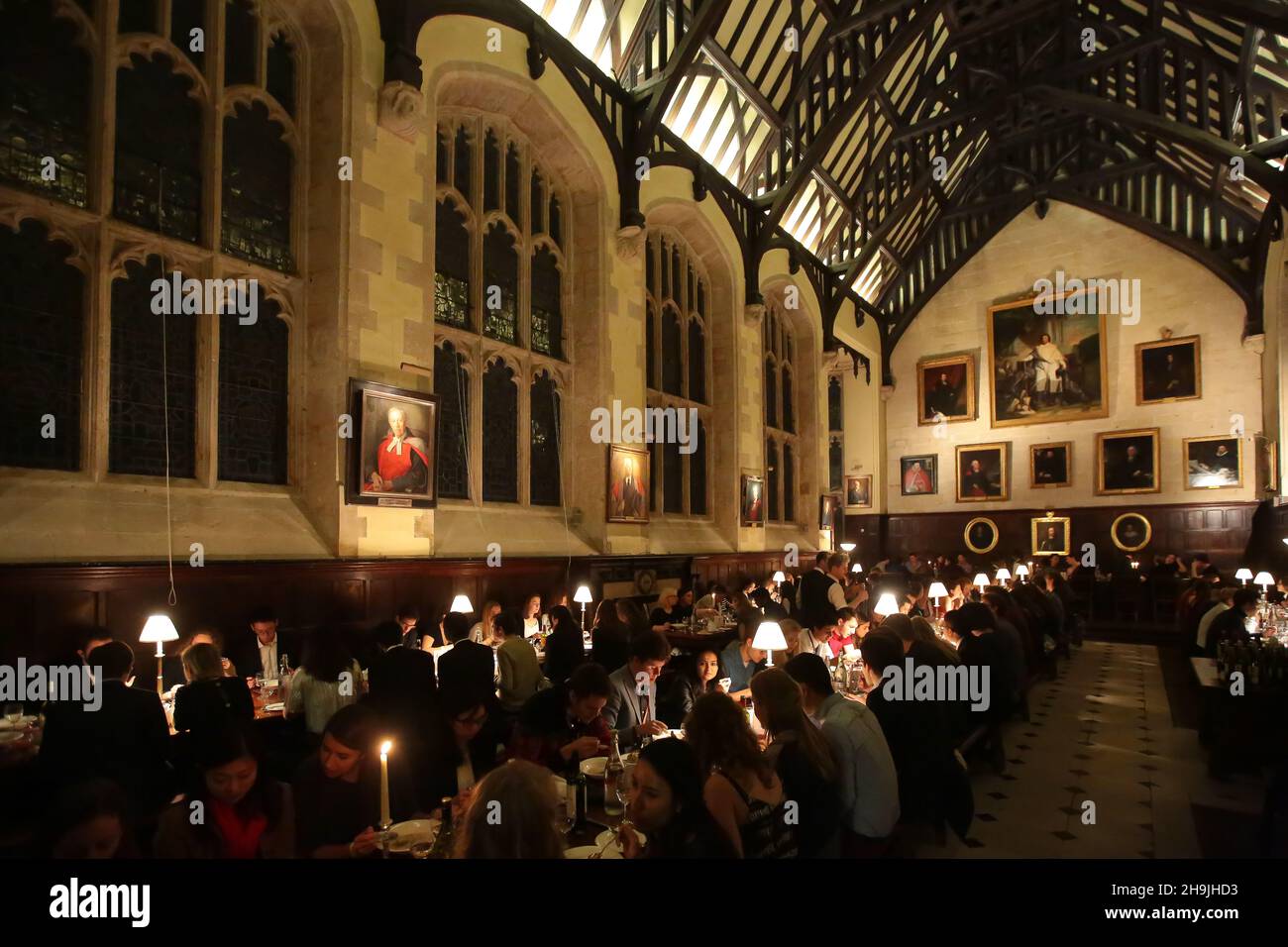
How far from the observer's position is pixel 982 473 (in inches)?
658

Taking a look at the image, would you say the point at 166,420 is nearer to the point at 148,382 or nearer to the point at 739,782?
the point at 148,382

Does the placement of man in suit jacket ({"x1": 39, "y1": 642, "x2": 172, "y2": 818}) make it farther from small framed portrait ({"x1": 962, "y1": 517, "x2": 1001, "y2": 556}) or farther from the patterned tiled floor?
small framed portrait ({"x1": 962, "y1": 517, "x2": 1001, "y2": 556})

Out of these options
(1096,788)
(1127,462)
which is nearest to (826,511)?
(1127,462)

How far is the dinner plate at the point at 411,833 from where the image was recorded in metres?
2.20

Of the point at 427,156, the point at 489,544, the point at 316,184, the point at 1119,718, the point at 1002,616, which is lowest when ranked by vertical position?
the point at 1119,718

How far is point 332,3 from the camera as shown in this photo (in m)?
6.20

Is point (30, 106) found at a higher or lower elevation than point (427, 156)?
lower

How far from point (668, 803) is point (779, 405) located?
42.3 ft

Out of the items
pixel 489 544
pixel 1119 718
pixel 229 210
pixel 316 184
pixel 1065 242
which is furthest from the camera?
pixel 1065 242

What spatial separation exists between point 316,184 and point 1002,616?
7455 millimetres

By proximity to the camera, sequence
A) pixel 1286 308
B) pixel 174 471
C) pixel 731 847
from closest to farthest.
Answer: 1. pixel 731 847
2. pixel 174 471
3. pixel 1286 308

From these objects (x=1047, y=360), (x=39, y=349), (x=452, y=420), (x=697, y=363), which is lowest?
(x=452, y=420)

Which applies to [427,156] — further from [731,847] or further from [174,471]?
[731,847]

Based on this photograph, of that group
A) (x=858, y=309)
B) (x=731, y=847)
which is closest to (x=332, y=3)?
(x=731, y=847)
